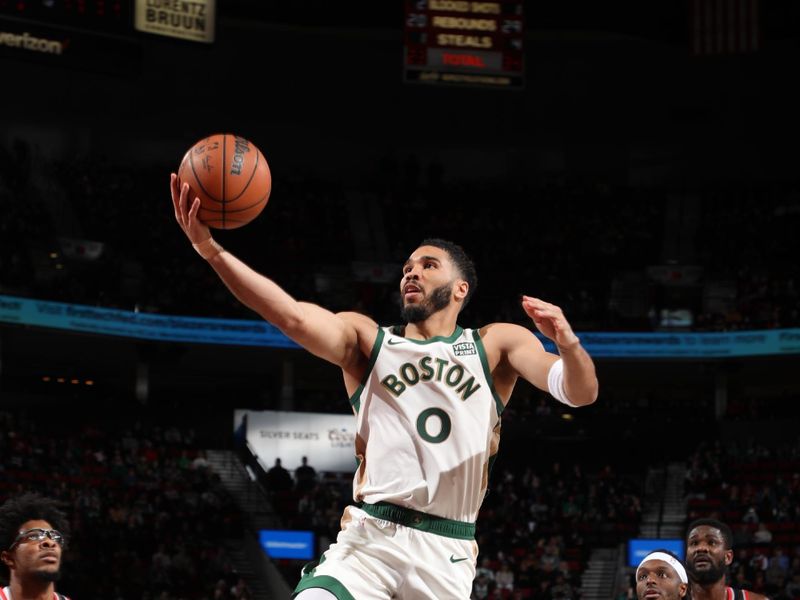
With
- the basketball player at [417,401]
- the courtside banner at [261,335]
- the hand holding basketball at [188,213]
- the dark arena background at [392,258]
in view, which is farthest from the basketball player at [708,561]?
the courtside banner at [261,335]

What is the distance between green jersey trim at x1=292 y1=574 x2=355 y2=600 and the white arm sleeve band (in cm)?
114

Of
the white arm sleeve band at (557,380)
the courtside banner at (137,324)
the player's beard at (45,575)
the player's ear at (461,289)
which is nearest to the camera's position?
the white arm sleeve band at (557,380)

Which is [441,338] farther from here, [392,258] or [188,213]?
[392,258]

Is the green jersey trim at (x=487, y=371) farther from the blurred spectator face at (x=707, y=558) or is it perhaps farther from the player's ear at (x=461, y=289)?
the blurred spectator face at (x=707, y=558)

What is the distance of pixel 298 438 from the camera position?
25.8m

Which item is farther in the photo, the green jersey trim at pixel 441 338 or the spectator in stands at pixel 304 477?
the spectator in stands at pixel 304 477

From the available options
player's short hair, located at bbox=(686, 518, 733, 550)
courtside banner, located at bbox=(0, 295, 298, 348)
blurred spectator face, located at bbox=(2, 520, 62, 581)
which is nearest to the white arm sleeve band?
blurred spectator face, located at bbox=(2, 520, 62, 581)

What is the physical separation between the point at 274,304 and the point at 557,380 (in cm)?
119

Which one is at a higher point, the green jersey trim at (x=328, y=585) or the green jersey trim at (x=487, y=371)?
the green jersey trim at (x=487, y=371)

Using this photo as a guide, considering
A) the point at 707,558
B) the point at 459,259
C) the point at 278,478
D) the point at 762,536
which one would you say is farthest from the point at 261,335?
the point at 459,259

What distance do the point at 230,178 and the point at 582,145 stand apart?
2996cm

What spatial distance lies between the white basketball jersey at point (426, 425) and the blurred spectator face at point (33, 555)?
66.8 inches

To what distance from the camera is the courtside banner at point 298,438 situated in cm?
2564

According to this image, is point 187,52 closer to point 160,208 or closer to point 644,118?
point 160,208
